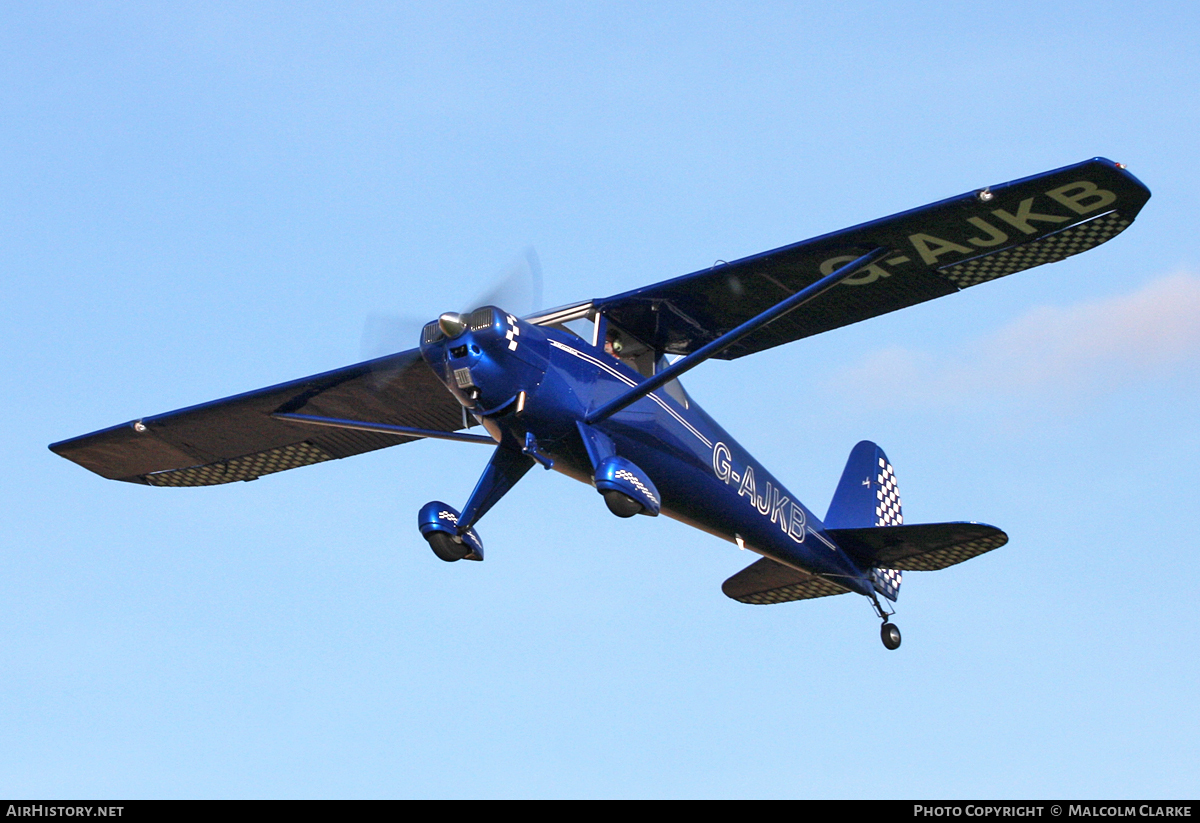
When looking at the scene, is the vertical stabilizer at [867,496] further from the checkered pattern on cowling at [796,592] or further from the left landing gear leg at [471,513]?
the left landing gear leg at [471,513]

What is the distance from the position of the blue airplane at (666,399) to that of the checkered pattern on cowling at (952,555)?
0.02 meters

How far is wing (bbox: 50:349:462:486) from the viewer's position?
1566 cm

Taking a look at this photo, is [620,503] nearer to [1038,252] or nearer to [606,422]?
[606,422]

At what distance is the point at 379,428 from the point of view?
1477 cm

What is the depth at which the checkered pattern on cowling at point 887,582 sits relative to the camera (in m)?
17.2

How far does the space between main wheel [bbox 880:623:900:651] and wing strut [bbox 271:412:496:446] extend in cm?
533

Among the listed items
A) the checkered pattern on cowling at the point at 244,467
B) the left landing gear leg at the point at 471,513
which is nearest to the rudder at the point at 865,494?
the left landing gear leg at the point at 471,513

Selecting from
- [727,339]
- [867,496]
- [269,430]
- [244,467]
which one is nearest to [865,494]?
[867,496]

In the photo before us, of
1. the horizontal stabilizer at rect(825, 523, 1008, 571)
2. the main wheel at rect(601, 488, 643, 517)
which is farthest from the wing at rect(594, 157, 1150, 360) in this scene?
the horizontal stabilizer at rect(825, 523, 1008, 571)

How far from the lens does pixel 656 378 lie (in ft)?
44.2

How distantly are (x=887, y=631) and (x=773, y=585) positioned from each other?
1.29 metres

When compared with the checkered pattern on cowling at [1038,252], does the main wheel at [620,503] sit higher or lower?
lower
